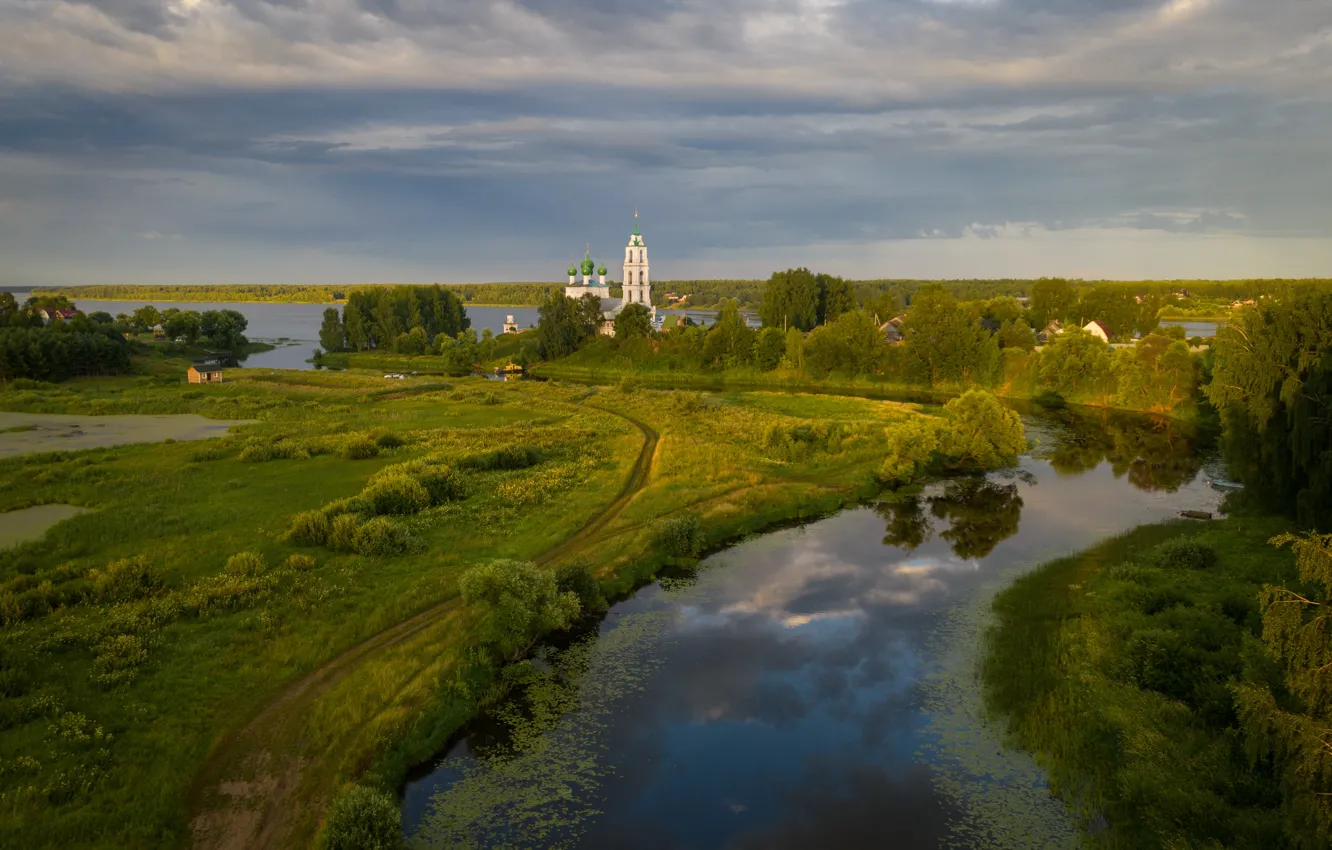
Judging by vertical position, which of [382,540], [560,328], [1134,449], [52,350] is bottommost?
[1134,449]

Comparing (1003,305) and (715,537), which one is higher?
(1003,305)

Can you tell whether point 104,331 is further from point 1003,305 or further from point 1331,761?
point 1003,305

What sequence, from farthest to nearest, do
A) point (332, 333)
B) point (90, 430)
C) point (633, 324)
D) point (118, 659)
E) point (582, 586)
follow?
point (332, 333)
point (633, 324)
point (90, 430)
point (582, 586)
point (118, 659)

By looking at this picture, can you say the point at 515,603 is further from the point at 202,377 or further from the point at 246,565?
the point at 202,377

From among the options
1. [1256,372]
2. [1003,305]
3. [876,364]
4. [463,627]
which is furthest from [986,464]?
[1003,305]

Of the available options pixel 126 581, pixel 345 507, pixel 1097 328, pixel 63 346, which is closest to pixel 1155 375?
pixel 1097 328

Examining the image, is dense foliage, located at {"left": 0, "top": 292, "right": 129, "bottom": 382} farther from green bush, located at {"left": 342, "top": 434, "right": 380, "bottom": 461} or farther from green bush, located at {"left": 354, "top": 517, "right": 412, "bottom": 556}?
green bush, located at {"left": 354, "top": 517, "right": 412, "bottom": 556}
